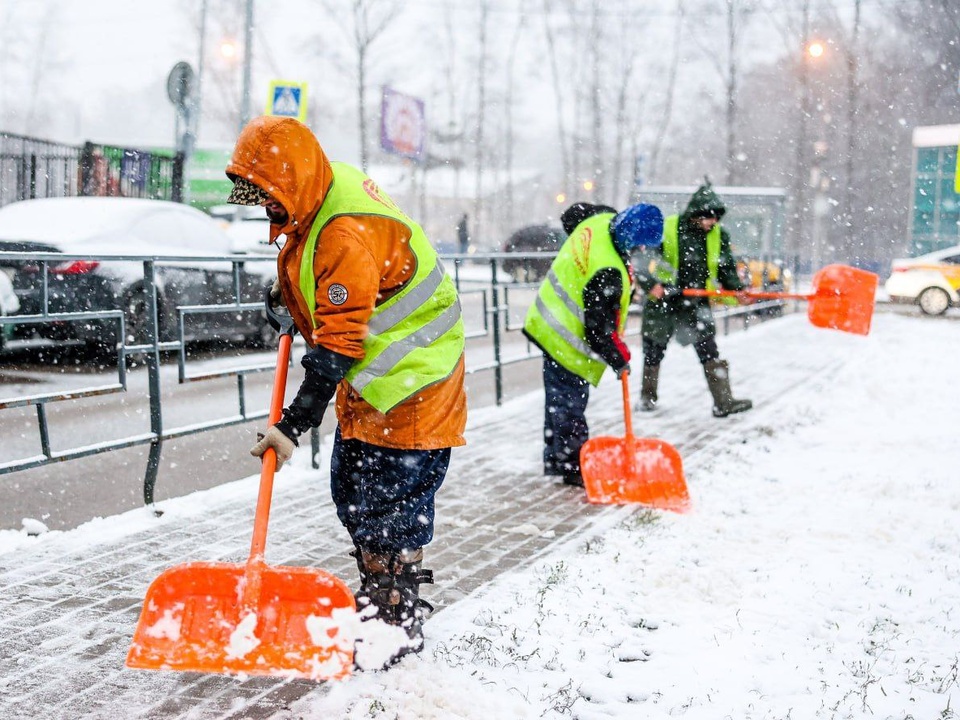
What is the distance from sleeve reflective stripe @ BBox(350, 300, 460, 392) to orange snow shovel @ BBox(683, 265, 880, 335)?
4.97m

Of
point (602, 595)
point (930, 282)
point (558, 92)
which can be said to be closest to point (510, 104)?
point (558, 92)

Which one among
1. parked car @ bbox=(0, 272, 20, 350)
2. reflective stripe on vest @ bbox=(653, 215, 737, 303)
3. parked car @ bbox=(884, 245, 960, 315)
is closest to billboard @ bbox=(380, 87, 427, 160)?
parked car @ bbox=(884, 245, 960, 315)

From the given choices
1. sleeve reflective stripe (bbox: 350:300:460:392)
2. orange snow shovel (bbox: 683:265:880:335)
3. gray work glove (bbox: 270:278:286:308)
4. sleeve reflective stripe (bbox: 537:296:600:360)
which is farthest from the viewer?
orange snow shovel (bbox: 683:265:880:335)

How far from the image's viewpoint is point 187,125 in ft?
38.8

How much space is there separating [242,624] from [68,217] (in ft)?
26.5

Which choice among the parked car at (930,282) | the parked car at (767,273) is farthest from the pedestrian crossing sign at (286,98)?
the parked car at (930,282)

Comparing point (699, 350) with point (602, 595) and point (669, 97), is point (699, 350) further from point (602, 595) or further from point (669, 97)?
point (669, 97)

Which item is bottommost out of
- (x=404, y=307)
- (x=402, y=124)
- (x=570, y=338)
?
(x=570, y=338)

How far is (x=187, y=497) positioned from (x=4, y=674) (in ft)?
6.81

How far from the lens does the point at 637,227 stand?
17.5 ft

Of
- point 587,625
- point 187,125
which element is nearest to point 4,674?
point 587,625

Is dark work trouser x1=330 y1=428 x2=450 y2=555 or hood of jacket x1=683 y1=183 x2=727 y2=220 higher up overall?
hood of jacket x1=683 y1=183 x2=727 y2=220

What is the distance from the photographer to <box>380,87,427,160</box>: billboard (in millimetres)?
26578

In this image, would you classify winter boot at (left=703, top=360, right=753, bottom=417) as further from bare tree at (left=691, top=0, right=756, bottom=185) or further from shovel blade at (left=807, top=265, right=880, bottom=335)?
bare tree at (left=691, top=0, right=756, bottom=185)
